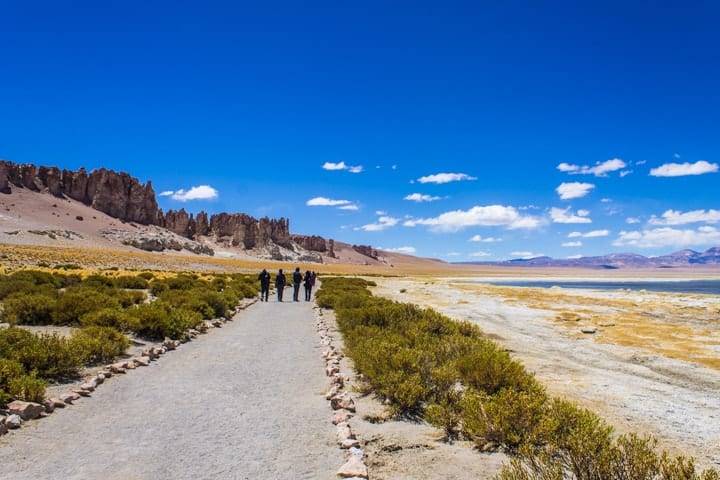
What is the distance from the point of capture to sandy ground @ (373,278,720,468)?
7.10 meters

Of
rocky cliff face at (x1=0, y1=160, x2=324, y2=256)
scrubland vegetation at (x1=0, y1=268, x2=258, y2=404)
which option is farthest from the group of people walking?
rocky cliff face at (x1=0, y1=160, x2=324, y2=256)

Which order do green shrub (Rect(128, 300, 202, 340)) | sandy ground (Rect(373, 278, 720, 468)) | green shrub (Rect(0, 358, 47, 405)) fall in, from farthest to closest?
green shrub (Rect(128, 300, 202, 340)), sandy ground (Rect(373, 278, 720, 468)), green shrub (Rect(0, 358, 47, 405))

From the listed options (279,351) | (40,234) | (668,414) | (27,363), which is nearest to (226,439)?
(27,363)

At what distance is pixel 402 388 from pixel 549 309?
22699 millimetres

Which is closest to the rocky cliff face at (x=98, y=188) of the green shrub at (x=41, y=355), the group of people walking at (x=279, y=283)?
the group of people walking at (x=279, y=283)

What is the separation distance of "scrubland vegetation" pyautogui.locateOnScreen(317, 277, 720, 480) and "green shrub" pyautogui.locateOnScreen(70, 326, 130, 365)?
519cm

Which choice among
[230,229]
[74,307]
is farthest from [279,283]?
[230,229]

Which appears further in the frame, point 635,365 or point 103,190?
point 103,190

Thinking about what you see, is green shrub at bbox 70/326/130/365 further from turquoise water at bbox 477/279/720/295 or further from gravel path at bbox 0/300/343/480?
turquoise water at bbox 477/279/720/295

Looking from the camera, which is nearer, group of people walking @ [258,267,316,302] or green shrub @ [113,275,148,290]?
group of people walking @ [258,267,316,302]

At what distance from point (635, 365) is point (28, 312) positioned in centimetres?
1700

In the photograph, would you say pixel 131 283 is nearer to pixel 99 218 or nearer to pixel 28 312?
pixel 28 312

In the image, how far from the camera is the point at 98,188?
147375 millimetres

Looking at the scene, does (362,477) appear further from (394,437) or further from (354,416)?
(354,416)
